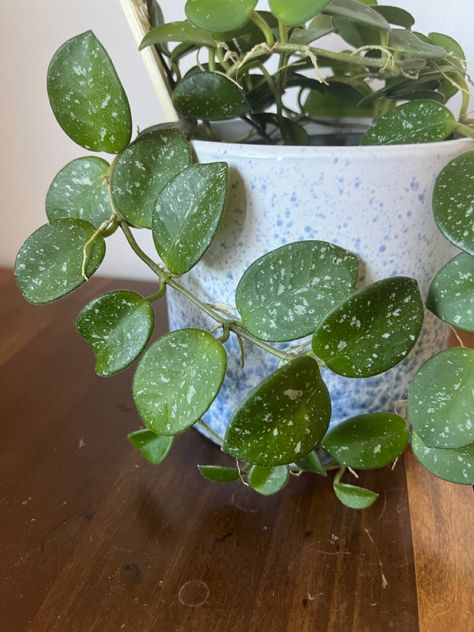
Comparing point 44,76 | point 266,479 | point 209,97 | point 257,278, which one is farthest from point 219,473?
point 44,76

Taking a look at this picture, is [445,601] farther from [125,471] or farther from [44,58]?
[44,58]

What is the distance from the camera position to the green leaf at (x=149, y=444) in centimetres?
43

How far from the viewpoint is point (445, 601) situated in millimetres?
349

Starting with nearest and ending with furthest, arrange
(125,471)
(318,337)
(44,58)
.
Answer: (318,337) < (125,471) < (44,58)

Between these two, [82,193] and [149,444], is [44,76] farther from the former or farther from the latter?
[149,444]

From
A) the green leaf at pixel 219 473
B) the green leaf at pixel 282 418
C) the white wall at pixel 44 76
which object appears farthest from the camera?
the white wall at pixel 44 76

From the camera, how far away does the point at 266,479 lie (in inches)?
15.7

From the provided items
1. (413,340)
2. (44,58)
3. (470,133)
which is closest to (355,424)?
(413,340)

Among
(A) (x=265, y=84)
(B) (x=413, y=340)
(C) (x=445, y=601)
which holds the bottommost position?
(C) (x=445, y=601)

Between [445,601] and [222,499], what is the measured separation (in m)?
0.16

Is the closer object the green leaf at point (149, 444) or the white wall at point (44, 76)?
the green leaf at point (149, 444)

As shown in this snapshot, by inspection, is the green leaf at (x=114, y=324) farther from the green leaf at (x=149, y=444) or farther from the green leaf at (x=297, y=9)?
the green leaf at (x=297, y=9)

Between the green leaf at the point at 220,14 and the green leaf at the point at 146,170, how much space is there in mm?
67

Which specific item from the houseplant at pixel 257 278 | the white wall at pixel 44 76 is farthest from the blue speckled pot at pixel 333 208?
the white wall at pixel 44 76
